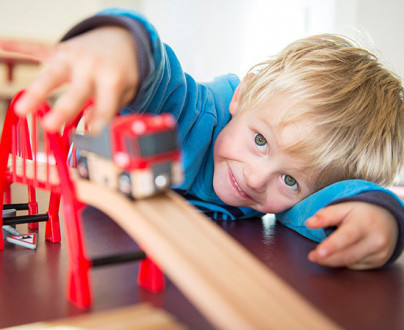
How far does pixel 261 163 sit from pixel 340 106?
0.44 ft

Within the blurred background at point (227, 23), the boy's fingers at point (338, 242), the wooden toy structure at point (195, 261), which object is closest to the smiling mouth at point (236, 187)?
the boy's fingers at point (338, 242)

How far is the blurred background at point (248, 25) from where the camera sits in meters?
1.90

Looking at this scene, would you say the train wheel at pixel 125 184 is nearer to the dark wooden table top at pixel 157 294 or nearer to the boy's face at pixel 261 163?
the dark wooden table top at pixel 157 294

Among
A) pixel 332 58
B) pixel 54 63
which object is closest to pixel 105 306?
pixel 54 63

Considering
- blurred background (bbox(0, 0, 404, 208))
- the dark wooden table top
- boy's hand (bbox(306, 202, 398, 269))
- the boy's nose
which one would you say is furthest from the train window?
blurred background (bbox(0, 0, 404, 208))

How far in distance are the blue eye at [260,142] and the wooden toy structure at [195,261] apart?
1.19ft

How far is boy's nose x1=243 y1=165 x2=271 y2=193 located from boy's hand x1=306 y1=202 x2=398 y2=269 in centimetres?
13

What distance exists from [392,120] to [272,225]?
24 centimetres

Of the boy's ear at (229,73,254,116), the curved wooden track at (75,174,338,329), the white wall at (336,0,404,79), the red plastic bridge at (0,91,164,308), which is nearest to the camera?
the curved wooden track at (75,174,338,329)

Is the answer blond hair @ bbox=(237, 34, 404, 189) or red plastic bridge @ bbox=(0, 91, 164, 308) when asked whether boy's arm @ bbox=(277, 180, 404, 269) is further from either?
red plastic bridge @ bbox=(0, 91, 164, 308)

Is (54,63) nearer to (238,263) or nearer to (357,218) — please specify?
(238,263)

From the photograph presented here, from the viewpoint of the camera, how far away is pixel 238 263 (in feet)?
0.93

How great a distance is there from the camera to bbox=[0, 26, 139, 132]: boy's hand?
301 mm

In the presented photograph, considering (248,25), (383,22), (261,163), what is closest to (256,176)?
(261,163)
